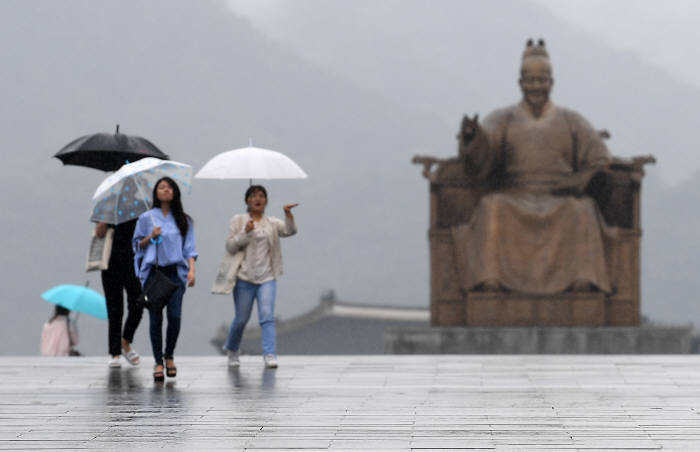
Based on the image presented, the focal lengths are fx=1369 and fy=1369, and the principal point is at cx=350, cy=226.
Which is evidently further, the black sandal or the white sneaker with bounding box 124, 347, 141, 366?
the white sneaker with bounding box 124, 347, 141, 366

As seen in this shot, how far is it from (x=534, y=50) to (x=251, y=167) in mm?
7268

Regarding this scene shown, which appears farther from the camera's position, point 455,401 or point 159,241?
point 159,241

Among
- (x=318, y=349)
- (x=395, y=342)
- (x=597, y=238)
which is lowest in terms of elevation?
(x=318, y=349)

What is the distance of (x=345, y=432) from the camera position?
4680 mm

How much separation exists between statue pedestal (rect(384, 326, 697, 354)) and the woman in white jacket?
19.7ft

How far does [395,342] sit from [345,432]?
9455 millimetres

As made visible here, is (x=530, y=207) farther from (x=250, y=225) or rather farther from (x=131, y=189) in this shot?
(x=131, y=189)

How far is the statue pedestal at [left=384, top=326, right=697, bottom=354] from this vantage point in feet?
45.3

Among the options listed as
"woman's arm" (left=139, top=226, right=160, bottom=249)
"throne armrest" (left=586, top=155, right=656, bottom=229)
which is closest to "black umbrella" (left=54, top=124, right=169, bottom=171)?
"woman's arm" (left=139, top=226, right=160, bottom=249)

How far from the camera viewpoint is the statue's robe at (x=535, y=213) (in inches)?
557

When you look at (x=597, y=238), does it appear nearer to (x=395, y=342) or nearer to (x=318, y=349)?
(x=395, y=342)

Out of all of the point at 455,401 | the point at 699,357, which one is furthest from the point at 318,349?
the point at 455,401

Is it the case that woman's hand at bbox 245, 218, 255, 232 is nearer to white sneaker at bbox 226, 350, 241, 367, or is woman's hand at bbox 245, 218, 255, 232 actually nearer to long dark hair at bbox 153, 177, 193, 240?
long dark hair at bbox 153, 177, 193, 240

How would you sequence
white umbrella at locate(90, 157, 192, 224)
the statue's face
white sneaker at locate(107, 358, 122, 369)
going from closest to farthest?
white umbrella at locate(90, 157, 192, 224) → white sneaker at locate(107, 358, 122, 369) → the statue's face
